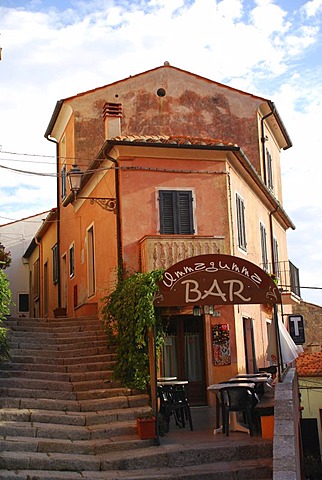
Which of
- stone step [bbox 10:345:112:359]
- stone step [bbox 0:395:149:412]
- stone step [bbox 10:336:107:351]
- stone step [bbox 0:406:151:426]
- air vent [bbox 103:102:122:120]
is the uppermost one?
air vent [bbox 103:102:122:120]

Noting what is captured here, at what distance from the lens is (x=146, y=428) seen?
11086 millimetres

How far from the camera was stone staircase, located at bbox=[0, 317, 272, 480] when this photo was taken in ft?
32.0

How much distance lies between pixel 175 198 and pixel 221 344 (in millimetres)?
3490

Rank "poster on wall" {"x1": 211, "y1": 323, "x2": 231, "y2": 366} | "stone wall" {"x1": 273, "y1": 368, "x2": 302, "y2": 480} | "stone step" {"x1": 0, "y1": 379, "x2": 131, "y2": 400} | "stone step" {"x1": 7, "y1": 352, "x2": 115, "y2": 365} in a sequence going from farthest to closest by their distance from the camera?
"poster on wall" {"x1": 211, "y1": 323, "x2": 231, "y2": 366} < "stone step" {"x1": 7, "y1": 352, "x2": 115, "y2": 365} < "stone step" {"x1": 0, "y1": 379, "x2": 131, "y2": 400} < "stone wall" {"x1": 273, "y1": 368, "x2": 302, "y2": 480}

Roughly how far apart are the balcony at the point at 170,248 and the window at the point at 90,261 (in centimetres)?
388

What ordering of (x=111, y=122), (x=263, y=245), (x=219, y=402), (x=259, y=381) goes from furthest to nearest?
1. (x=263, y=245)
2. (x=111, y=122)
3. (x=259, y=381)
4. (x=219, y=402)

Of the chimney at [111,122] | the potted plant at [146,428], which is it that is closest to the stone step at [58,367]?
the potted plant at [146,428]

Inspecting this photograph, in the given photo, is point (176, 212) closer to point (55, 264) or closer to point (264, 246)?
point (264, 246)

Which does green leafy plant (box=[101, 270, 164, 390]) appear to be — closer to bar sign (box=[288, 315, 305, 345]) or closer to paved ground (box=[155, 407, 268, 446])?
paved ground (box=[155, 407, 268, 446])

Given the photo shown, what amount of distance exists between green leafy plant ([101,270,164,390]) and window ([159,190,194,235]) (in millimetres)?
1900

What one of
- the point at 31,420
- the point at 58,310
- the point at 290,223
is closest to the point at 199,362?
the point at 31,420

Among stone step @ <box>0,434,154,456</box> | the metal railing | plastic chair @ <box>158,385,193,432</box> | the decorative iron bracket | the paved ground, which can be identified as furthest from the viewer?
the metal railing

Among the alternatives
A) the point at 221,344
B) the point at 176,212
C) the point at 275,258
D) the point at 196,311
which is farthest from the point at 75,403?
the point at 275,258

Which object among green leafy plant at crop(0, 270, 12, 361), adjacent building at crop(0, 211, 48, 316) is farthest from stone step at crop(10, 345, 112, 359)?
adjacent building at crop(0, 211, 48, 316)
